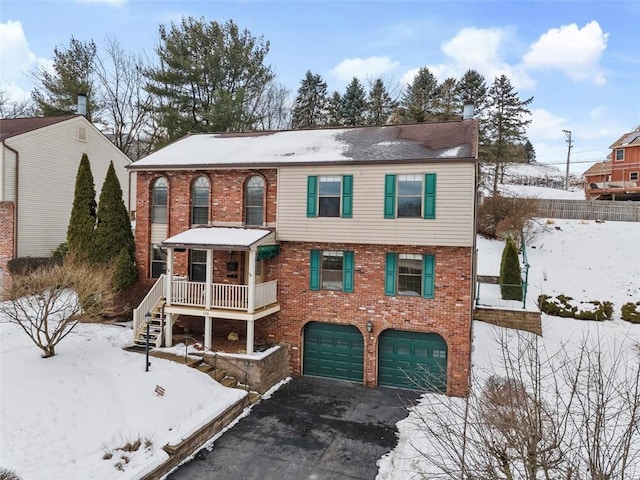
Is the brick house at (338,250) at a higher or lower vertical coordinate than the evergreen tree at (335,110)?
lower

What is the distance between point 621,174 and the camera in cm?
3800

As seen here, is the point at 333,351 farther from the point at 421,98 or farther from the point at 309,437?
the point at 421,98

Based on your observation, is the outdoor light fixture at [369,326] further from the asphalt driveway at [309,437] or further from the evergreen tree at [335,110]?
the evergreen tree at [335,110]

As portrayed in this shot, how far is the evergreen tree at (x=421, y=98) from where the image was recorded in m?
31.7

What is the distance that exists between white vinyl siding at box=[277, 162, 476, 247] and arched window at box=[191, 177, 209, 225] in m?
3.13

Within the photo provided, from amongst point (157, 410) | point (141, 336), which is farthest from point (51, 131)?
point (157, 410)

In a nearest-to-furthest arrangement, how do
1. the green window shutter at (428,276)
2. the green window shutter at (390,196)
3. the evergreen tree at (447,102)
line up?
the green window shutter at (428,276) → the green window shutter at (390,196) → the evergreen tree at (447,102)

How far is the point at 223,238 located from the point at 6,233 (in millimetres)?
11962

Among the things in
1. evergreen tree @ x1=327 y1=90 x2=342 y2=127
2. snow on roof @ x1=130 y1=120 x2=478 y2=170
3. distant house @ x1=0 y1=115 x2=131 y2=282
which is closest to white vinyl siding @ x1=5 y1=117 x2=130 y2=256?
distant house @ x1=0 y1=115 x2=131 y2=282

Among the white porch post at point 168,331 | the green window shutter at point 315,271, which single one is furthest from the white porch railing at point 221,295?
the green window shutter at point 315,271

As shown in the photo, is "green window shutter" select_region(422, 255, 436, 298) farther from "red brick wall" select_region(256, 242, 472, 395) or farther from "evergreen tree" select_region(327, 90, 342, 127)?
"evergreen tree" select_region(327, 90, 342, 127)

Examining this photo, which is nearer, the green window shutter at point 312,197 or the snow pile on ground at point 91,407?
the snow pile on ground at point 91,407

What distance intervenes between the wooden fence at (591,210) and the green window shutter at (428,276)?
17802mm

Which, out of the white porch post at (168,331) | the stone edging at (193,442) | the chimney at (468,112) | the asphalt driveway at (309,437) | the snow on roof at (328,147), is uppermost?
the chimney at (468,112)
